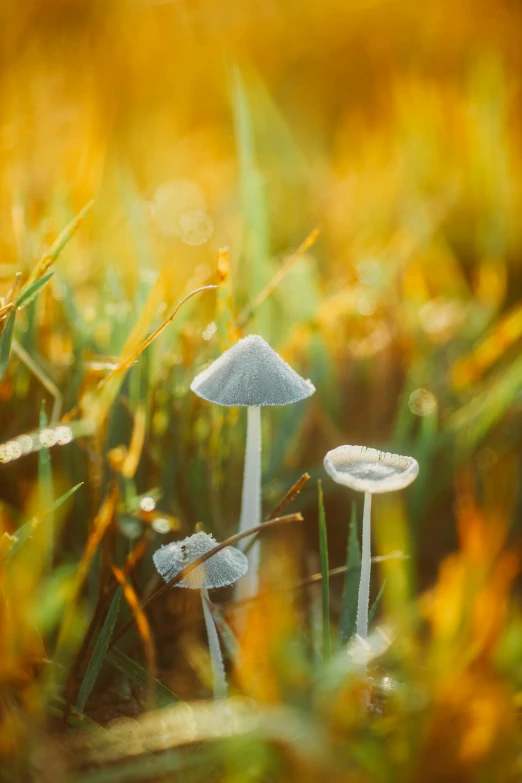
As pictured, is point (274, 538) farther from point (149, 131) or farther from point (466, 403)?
point (149, 131)

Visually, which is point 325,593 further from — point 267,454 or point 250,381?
point 267,454

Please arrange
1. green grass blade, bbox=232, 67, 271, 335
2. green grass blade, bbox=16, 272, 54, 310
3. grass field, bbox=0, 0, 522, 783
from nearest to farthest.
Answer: grass field, bbox=0, 0, 522, 783
green grass blade, bbox=16, 272, 54, 310
green grass blade, bbox=232, 67, 271, 335

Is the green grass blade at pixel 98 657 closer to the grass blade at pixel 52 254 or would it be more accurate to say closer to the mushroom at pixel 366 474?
the mushroom at pixel 366 474

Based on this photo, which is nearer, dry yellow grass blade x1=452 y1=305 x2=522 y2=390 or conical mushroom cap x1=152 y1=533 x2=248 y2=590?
conical mushroom cap x1=152 y1=533 x2=248 y2=590

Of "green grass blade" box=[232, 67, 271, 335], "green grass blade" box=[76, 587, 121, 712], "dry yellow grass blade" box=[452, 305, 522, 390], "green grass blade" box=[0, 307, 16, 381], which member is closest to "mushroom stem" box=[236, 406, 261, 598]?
"green grass blade" box=[76, 587, 121, 712]

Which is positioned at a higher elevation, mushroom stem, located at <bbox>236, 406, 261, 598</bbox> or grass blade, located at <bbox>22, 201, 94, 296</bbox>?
grass blade, located at <bbox>22, 201, 94, 296</bbox>

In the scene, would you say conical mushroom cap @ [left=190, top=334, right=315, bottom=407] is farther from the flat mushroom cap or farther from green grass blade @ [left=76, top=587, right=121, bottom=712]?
green grass blade @ [left=76, top=587, right=121, bottom=712]

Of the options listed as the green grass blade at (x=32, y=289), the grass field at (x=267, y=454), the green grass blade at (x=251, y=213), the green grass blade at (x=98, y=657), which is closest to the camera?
the grass field at (x=267, y=454)

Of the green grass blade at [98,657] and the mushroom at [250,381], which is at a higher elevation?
the mushroom at [250,381]

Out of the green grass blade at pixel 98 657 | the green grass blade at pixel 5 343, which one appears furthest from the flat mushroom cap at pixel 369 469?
the green grass blade at pixel 5 343
